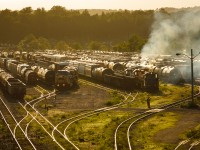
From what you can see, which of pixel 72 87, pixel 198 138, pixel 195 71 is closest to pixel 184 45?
pixel 195 71

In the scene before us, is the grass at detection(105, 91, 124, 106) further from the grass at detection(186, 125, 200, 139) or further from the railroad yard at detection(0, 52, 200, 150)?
the grass at detection(186, 125, 200, 139)

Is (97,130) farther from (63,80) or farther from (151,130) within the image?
(63,80)

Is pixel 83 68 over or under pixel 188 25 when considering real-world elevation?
under

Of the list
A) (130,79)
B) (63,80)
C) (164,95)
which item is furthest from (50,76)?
(164,95)

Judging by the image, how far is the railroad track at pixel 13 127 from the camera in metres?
29.0

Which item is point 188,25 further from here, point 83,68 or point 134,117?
A: point 134,117

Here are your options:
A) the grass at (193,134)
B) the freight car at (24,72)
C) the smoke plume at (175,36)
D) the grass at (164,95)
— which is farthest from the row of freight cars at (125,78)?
the smoke plume at (175,36)

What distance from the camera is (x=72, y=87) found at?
217 ft

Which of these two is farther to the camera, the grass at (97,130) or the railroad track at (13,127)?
the grass at (97,130)

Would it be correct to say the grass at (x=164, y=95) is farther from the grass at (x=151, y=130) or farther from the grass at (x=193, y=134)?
the grass at (x=193, y=134)

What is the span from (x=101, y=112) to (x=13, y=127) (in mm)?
11334

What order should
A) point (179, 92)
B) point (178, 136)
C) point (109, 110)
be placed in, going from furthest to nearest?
1. point (179, 92)
2. point (109, 110)
3. point (178, 136)

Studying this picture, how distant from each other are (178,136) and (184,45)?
104 metres

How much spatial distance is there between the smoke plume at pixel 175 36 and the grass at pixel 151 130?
79.6 meters
